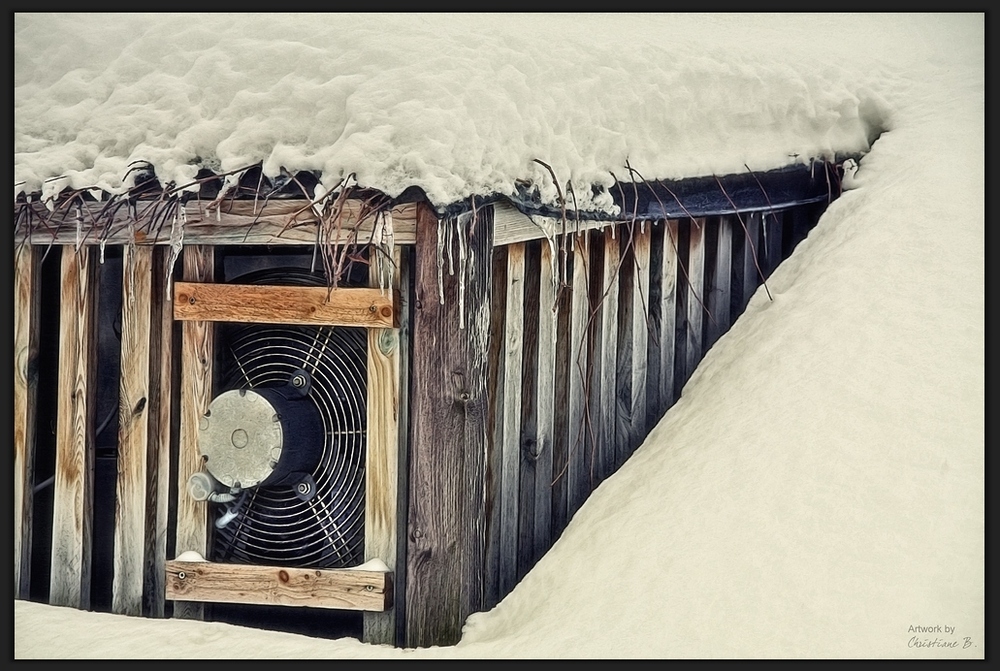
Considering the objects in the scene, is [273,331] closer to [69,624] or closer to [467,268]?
[467,268]

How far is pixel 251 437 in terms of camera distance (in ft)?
14.5

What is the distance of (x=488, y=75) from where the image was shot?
4391 millimetres

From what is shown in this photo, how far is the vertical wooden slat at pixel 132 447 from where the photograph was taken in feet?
15.2

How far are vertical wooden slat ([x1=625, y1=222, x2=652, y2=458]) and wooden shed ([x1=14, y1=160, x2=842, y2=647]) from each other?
1 cm

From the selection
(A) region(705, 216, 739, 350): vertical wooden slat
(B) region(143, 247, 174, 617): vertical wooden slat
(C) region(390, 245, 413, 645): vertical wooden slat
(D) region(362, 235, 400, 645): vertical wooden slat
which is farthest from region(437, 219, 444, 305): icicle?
(A) region(705, 216, 739, 350): vertical wooden slat

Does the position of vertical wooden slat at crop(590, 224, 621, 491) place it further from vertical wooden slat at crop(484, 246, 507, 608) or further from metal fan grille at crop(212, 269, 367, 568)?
metal fan grille at crop(212, 269, 367, 568)

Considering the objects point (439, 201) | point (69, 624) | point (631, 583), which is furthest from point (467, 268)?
point (69, 624)

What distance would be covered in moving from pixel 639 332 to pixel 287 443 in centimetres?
189

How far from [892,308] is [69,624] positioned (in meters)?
4.11

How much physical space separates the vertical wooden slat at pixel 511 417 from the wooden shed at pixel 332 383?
12 mm

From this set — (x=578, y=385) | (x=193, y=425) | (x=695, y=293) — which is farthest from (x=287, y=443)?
(x=695, y=293)

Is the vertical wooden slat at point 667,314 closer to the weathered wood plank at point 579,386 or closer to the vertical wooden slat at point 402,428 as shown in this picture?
the weathered wood plank at point 579,386

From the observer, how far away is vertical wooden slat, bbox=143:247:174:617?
4.66m

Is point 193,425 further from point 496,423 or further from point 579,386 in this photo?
point 579,386
